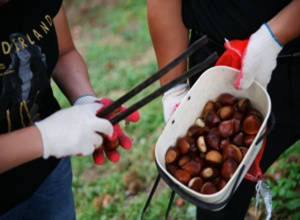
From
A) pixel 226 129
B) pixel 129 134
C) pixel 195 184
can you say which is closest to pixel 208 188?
pixel 195 184

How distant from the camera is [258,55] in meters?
1.68

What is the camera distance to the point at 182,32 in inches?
79.5

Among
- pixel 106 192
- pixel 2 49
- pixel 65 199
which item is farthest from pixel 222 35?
pixel 106 192

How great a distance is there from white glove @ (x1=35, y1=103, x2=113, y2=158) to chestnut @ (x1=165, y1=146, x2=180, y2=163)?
29 cm

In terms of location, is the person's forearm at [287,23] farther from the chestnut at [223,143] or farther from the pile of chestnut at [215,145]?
the chestnut at [223,143]

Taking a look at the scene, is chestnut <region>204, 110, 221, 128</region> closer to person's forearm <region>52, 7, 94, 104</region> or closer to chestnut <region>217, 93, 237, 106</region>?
chestnut <region>217, 93, 237, 106</region>

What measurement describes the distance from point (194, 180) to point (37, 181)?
722mm

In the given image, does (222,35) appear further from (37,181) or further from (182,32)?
(37,181)

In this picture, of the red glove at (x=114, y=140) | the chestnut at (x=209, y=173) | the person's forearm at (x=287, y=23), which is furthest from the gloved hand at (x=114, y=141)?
the person's forearm at (x=287, y=23)

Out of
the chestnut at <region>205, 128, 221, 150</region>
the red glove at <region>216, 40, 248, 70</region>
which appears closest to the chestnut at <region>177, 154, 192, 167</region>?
the chestnut at <region>205, 128, 221, 150</region>

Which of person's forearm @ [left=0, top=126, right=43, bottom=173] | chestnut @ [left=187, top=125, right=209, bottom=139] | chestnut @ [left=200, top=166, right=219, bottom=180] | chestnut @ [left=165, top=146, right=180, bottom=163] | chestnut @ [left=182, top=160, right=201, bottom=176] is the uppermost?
person's forearm @ [left=0, top=126, right=43, bottom=173]

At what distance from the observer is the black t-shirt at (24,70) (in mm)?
1457

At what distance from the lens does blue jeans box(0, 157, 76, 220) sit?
1845 millimetres

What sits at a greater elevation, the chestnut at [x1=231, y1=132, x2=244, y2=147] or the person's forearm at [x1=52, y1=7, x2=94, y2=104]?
the person's forearm at [x1=52, y1=7, x2=94, y2=104]
